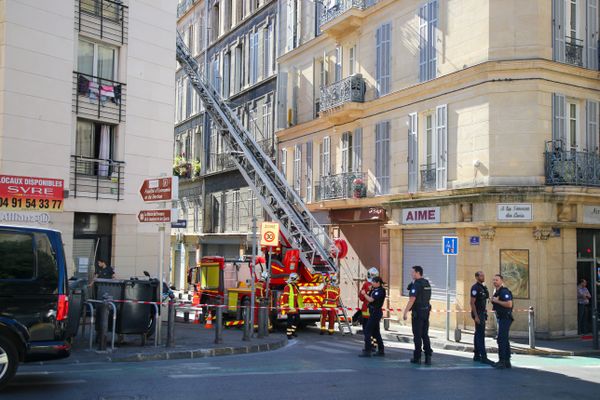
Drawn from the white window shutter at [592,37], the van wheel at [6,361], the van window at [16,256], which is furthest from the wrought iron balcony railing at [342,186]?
the van wheel at [6,361]

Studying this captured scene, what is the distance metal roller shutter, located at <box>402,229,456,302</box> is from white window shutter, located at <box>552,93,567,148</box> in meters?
3.94

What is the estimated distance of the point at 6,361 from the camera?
8.61 m

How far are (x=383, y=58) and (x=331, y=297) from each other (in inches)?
372

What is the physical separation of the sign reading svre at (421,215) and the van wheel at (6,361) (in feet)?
47.2

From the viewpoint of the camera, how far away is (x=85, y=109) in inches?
704

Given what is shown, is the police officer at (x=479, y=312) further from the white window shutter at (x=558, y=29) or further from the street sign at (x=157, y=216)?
the white window shutter at (x=558, y=29)

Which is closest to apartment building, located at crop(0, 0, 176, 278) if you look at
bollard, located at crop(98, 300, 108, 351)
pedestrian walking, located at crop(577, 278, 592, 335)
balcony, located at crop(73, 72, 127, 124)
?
balcony, located at crop(73, 72, 127, 124)

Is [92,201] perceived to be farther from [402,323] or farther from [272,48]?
[272,48]

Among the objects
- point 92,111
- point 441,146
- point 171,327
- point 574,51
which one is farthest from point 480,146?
point 92,111

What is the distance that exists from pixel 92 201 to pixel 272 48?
16.5 meters

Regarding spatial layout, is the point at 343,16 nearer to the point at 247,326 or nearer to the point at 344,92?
the point at 344,92

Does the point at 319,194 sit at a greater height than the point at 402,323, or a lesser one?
greater

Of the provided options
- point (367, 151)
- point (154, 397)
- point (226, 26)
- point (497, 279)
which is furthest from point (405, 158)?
point (226, 26)

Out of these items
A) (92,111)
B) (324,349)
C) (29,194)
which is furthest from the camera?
(92,111)
